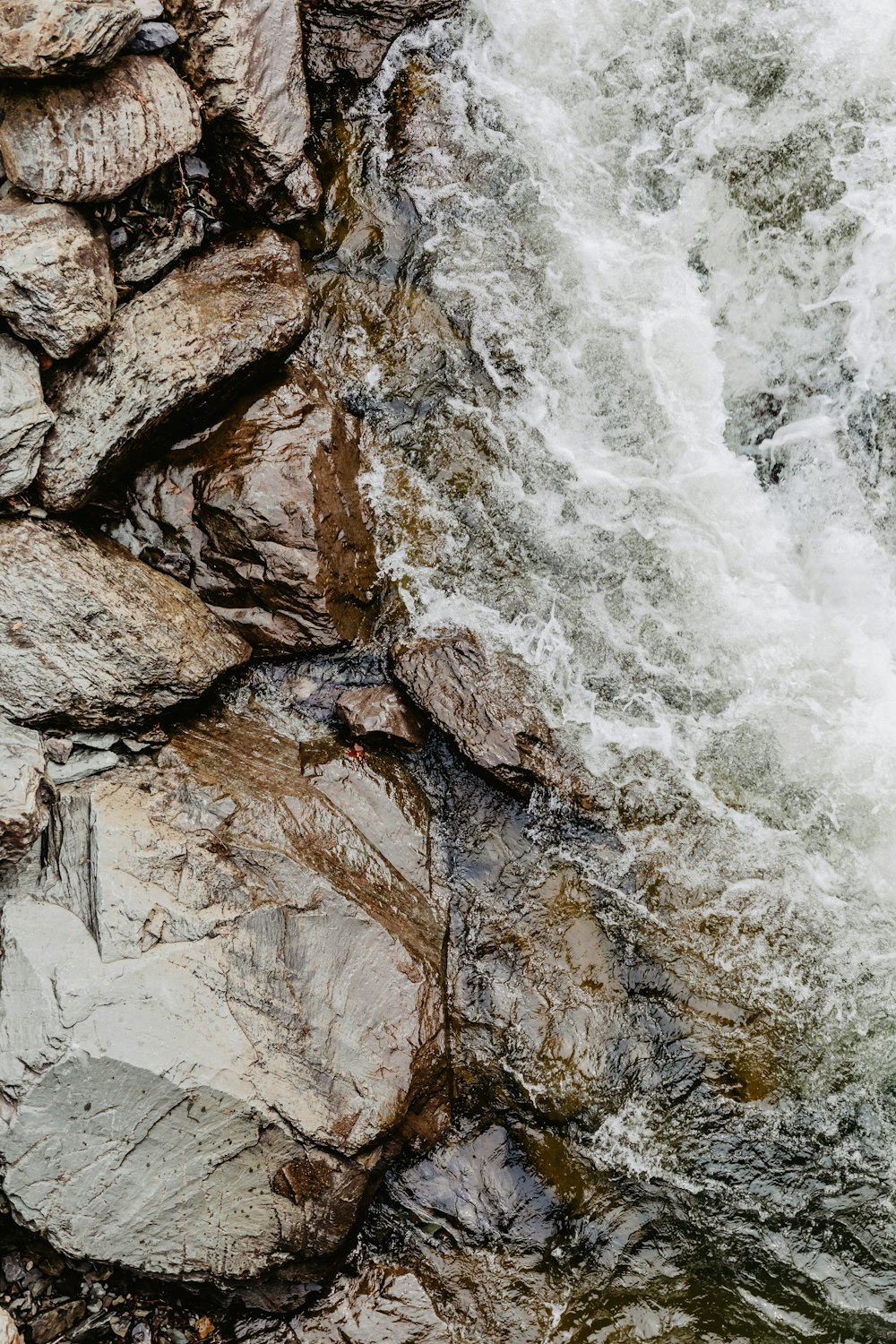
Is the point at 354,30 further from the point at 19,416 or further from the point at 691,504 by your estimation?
the point at 691,504

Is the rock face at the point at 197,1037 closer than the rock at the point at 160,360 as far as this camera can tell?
Yes

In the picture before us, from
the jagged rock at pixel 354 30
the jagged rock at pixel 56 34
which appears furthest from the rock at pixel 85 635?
the jagged rock at pixel 354 30

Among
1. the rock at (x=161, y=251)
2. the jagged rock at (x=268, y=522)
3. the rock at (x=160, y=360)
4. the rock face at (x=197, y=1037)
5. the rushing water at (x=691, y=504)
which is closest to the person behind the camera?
the rock face at (x=197, y=1037)

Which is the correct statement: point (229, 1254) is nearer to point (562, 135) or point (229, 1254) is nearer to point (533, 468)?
point (533, 468)

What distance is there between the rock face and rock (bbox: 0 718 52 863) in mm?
197

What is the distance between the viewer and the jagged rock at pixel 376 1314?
223 inches

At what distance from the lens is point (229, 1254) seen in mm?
5531

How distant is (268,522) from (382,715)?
5.04ft

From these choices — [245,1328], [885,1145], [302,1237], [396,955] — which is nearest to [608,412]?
[396,955]

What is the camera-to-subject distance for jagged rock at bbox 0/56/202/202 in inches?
205

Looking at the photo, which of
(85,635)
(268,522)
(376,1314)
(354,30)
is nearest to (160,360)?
(268,522)

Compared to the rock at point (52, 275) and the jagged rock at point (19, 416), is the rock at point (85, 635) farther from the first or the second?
the rock at point (52, 275)

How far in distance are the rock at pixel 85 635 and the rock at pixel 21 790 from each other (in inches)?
7.3

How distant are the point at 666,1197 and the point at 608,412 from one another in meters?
5.41
